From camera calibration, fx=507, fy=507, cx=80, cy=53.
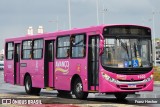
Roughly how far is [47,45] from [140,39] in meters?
6.04

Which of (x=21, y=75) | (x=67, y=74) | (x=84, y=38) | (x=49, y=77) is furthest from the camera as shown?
(x=21, y=75)

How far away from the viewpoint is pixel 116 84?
63.7ft

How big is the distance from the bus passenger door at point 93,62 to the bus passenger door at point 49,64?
412 centimetres

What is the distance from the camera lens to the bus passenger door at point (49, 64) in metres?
24.2

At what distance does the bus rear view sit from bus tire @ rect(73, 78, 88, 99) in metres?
1.64

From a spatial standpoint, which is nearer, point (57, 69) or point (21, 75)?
point (57, 69)

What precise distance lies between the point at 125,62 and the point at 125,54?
314 millimetres

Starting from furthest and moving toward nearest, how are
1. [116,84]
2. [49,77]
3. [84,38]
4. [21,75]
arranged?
[21,75], [49,77], [84,38], [116,84]

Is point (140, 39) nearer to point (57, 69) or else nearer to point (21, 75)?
point (57, 69)

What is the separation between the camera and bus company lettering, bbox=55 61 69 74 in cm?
2244

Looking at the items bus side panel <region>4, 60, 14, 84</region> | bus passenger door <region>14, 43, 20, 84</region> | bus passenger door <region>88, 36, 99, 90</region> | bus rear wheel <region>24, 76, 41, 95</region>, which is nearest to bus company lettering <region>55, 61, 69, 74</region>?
bus passenger door <region>88, 36, 99, 90</region>

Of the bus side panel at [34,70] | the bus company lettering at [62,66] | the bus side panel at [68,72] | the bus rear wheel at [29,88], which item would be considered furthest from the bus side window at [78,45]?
the bus rear wheel at [29,88]

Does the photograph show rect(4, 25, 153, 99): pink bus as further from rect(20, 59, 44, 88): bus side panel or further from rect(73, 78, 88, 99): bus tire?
rect(20, 59, 44, 88): bus side panel

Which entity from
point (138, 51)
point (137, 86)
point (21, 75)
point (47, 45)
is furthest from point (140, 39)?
point (21, 75)
